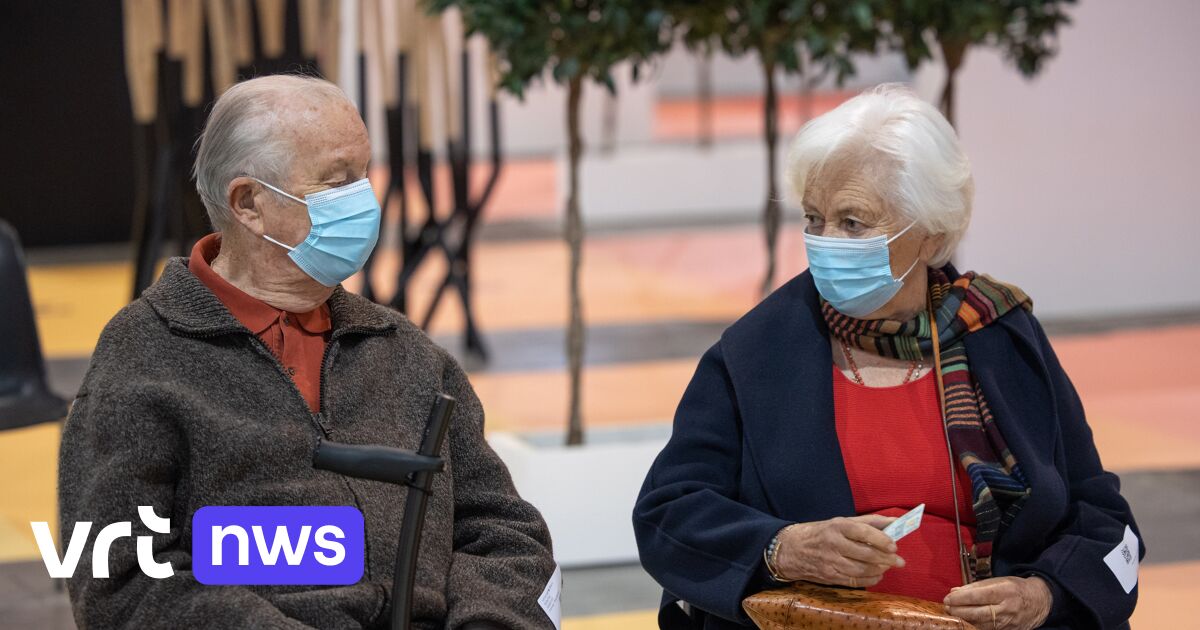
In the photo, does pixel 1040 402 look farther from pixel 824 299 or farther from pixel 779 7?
pixel 779 7

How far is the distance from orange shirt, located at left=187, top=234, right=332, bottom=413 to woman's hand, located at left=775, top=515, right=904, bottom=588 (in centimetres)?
71

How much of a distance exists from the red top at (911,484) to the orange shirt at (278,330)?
79 centimetres

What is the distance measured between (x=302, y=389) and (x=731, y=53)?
2566mm

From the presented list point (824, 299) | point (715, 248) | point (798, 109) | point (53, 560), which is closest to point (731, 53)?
point (824, 299)

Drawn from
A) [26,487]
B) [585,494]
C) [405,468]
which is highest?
[405,468]

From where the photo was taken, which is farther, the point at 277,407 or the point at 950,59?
the point at 950,59

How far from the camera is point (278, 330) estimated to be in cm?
225

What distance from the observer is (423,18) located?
572cm

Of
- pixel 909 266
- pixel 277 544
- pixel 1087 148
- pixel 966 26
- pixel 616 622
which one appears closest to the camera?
pixel 277 544

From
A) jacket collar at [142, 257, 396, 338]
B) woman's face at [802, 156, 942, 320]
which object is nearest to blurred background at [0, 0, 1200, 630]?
woman's face at [802, 156, 942, 320]

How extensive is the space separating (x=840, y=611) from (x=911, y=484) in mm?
289

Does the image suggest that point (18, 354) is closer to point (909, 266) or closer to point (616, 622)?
point (616, 622)

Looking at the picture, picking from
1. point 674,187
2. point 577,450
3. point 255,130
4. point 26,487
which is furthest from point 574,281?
point 674,187

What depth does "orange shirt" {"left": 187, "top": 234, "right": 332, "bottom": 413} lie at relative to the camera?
2223 mm
